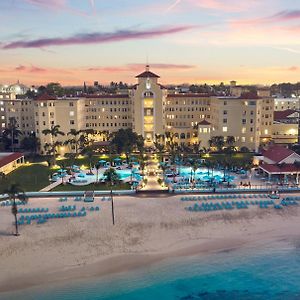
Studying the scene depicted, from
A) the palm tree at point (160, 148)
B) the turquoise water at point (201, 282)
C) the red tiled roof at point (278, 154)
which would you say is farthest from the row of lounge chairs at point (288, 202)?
the palm tree at point (160, 148)

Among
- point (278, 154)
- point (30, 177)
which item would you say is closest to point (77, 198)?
point (30, 177)

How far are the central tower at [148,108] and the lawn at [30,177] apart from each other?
87.3 feet

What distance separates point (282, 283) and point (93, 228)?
63.8 feet

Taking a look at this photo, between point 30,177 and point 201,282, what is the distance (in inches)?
1563

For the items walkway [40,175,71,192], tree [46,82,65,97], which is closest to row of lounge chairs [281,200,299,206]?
walkway [40,175,71,192]

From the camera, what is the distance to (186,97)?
308 ft

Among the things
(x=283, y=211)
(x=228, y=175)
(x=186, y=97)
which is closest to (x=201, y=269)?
(x=283, y=211)

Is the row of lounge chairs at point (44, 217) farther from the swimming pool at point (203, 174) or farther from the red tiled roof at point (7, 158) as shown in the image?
the red tiled roof at point (7, 158)

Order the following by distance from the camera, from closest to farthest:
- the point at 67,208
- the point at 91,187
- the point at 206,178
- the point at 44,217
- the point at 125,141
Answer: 1. the point at 44,217
2. the point at 67,208
3. the point at 91,187
4. the point at 206,178
5. the point at 125,141

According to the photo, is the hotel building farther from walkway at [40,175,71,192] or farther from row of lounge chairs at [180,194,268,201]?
row of lounge chairs at [180,194,268,201]

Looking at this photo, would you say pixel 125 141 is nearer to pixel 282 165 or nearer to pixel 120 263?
pixel 282 165

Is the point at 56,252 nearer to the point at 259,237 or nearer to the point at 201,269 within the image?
the point at 201,269

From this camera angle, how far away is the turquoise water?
29906 millimetres

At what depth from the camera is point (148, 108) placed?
8844 centimetres
